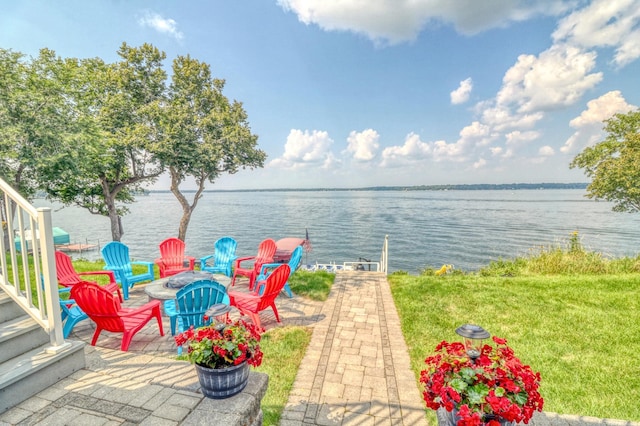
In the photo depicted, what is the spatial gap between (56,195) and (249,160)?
751 centimetres

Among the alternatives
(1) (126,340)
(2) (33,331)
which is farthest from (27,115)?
(2) (33,331)

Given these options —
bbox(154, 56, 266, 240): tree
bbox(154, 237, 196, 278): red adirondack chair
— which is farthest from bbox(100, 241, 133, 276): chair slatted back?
bbox(154, 56, 266, 240): tree

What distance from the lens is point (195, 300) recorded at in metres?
3.69

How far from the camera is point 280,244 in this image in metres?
12.8

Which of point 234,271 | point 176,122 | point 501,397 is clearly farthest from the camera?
point 176,122

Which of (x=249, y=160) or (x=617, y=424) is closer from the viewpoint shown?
(x=617, y=424)

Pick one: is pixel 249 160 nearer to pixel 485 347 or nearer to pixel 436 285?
pixel 436 285

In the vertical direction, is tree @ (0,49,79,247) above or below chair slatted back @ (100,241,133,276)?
above

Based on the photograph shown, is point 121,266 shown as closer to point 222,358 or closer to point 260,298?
point 260,298

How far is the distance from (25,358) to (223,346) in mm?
1693

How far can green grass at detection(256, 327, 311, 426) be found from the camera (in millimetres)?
2738

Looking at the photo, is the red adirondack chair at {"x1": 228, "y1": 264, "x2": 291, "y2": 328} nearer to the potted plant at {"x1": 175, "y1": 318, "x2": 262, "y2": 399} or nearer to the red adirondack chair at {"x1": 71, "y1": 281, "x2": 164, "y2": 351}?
the red adirondack chair at {"x1": 71, "y1": 281, "x2": 164, "y2": 351}

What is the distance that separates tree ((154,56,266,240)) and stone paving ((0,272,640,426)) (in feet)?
24.8

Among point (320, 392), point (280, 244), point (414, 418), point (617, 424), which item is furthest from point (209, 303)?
point (280, 244)
